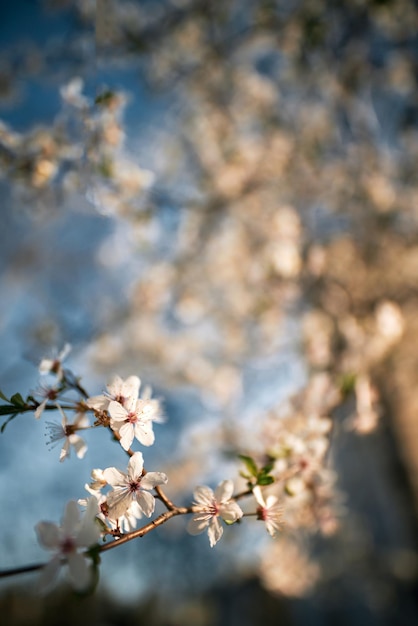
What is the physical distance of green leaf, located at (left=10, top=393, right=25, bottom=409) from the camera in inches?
30.3

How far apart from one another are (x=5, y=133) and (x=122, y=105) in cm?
47

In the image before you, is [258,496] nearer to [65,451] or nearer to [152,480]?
[152,480]

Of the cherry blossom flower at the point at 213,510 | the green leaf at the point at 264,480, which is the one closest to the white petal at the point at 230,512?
the cherry blossom flower at the point at 213,510

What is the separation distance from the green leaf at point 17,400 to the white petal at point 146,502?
0.28 meters

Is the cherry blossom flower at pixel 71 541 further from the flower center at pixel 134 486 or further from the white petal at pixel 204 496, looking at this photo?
the white petal at pixel 204 496

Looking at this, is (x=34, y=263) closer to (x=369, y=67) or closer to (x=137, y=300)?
(x=137, y=300)

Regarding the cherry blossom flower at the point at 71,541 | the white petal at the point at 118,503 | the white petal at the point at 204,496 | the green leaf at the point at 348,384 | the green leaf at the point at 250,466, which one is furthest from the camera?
the green leaf at the point at 348,384

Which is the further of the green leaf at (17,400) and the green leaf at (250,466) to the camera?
the green leaf at (250,466)

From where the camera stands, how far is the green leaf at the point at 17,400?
0.77m

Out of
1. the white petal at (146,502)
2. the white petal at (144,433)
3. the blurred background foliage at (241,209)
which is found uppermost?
the blurred background foliage at (241,209)

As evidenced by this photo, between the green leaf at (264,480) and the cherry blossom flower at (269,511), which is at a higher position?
the green leaf at (264,480)

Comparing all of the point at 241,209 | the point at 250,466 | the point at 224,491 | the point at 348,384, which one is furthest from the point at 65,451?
the point at 241,209

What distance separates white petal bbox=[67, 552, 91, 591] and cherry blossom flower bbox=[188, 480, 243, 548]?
0.83 feet

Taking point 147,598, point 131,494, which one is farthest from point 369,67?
point 147,598
